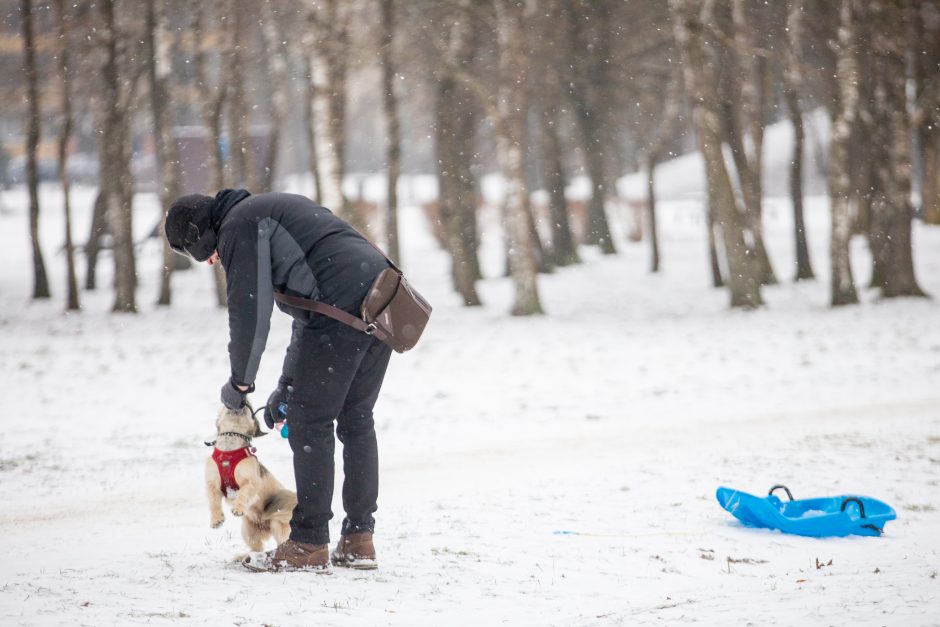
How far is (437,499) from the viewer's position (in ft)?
22.1

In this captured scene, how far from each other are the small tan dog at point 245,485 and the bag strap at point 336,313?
56cm

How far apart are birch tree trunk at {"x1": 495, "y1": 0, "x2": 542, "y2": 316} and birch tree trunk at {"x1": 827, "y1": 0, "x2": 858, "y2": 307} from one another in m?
5.06

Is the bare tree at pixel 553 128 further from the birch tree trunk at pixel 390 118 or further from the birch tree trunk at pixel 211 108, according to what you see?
the birch tree trunk at pixel 211 108

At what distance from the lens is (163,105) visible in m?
22.2

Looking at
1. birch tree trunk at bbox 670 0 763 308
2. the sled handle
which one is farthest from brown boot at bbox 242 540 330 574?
A: birch tree trunk at bbox 670 0 763 308

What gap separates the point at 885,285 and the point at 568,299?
6032mm

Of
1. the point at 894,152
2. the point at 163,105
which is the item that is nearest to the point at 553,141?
the point at 163,105

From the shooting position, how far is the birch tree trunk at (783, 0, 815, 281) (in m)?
20.2

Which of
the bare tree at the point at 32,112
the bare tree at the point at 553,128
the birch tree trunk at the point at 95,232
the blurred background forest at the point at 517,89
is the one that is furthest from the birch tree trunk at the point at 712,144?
the birch tree trunk at the point at 95,232

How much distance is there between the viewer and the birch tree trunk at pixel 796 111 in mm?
20234

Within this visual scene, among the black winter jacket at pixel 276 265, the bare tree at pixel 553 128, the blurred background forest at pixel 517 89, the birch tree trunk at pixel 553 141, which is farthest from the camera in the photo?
the birch tree trunk at pixel 553 141

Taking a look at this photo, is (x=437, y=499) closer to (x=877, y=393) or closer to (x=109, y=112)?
(x=877, y=393)

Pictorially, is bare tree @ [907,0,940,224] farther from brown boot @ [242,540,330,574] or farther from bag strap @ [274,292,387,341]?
brown boot @ [242,540,330,574]

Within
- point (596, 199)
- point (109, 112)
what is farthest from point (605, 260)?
point (109, 112)
